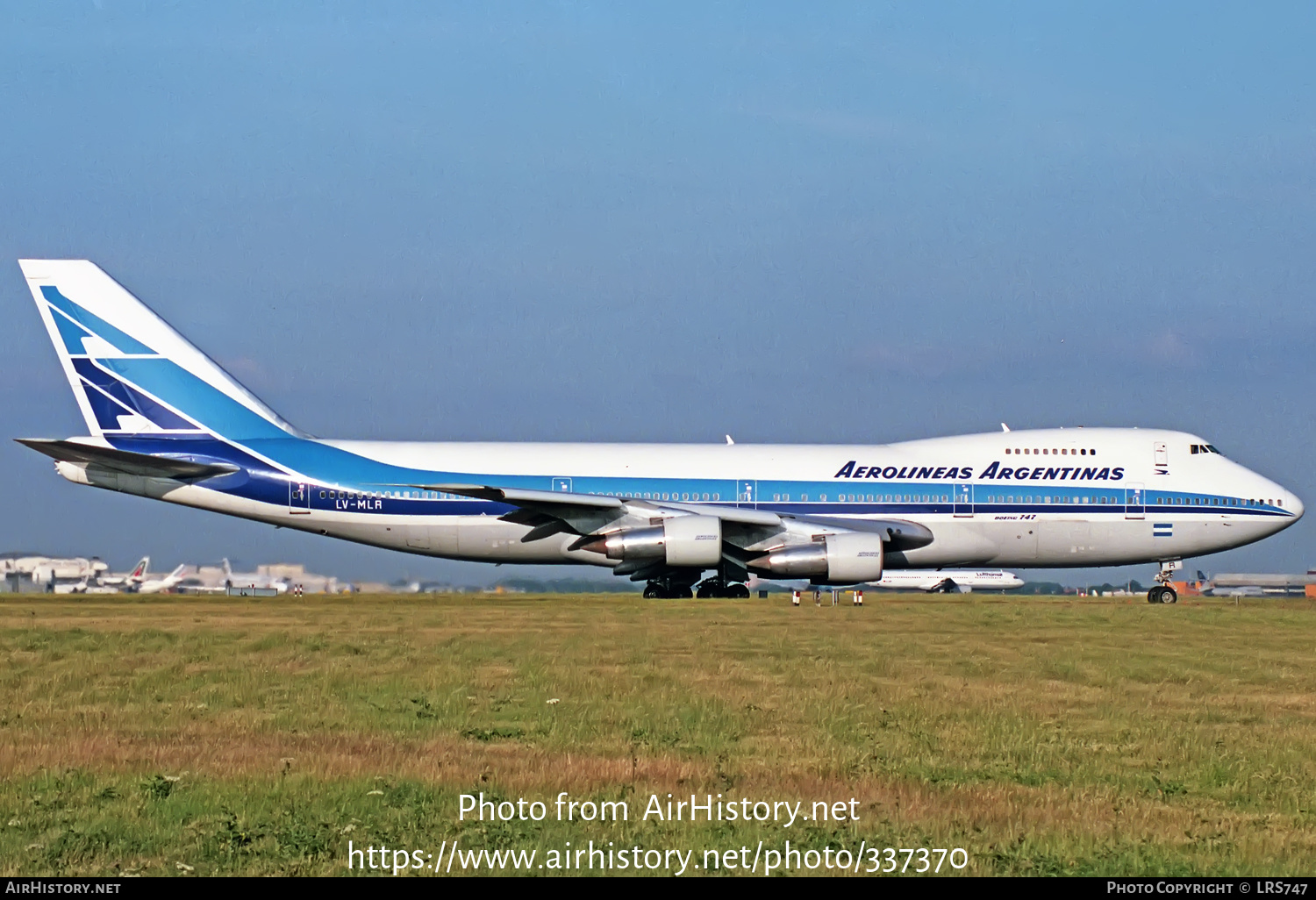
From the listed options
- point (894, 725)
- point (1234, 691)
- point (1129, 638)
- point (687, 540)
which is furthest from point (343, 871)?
point (687, 540)

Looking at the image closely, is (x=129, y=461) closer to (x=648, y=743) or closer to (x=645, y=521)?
(x=645, y=521)

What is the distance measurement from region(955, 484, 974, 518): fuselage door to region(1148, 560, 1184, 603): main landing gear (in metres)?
7.02

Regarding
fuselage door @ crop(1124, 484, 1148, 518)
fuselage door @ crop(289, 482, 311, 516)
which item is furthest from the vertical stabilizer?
fuselage door @ crop(1124, 484, 1148, 518)

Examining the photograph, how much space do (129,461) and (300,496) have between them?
164 inches

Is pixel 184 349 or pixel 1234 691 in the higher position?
pixel 184 349

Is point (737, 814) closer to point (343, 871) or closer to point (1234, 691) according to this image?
point (343, 871)

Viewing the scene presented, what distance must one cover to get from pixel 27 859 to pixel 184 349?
33.1 metres

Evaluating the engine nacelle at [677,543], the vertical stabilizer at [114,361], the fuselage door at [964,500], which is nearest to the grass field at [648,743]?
the engine nacelle at [677,543]

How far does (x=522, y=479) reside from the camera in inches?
1507

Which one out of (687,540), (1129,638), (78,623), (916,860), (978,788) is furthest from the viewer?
(687,540)

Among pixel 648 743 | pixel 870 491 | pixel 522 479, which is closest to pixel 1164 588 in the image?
pixel 870 491

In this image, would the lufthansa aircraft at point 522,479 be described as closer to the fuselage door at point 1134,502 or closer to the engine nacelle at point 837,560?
the fuselage door at point 1134,502

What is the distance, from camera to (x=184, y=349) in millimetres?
39031
